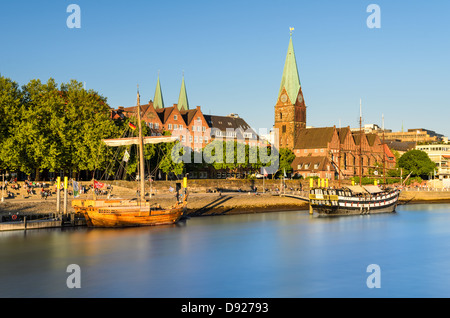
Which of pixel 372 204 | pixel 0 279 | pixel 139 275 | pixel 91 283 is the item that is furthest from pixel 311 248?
pixel 372 204

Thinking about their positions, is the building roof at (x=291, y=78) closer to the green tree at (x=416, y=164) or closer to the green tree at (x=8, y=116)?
the green tree at (x=416, y=164)

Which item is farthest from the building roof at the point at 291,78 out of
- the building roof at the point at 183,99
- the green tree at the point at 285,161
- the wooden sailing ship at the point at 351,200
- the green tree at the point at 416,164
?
the wooden sailing ship at the point at 351,200

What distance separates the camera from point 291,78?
5871 inches

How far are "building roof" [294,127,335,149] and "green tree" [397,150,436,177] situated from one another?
19277mm

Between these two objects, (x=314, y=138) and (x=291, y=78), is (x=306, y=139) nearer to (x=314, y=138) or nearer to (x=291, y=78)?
(x=314, y=138)

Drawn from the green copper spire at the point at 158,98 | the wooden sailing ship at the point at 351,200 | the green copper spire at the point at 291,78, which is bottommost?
the wooden sailing ship at the point at 351,200

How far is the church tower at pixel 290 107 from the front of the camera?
149 meters

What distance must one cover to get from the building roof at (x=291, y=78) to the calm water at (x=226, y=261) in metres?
93.6

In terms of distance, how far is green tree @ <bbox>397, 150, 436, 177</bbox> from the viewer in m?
136

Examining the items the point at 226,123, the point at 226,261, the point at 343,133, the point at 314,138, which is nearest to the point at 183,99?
the point at 226,123

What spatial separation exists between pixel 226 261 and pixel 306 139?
111 m
